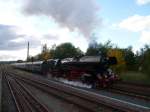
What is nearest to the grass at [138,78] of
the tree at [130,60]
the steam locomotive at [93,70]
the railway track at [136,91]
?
the steam locomotive at [93,70]

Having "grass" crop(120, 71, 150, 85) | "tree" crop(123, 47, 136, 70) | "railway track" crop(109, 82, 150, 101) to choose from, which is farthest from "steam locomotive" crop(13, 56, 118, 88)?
"tree" crop(123, 47, 136, 70)

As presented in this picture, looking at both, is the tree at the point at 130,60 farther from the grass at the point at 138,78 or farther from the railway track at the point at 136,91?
the railway track at the point at 136,91

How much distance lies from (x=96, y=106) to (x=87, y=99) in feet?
9.15

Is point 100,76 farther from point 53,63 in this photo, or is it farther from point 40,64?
point 40,64

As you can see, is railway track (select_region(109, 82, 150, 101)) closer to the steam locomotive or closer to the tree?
the steam locomotive

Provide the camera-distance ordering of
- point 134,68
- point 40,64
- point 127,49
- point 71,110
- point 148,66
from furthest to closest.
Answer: point 127,49 < point 134,68 < point 40,64 < point 148,66 < point 71,110

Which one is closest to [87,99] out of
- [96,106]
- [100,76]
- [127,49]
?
[96,106]

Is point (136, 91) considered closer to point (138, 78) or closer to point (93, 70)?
point (93, 70)

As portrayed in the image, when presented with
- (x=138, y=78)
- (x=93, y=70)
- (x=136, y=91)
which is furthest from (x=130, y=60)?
(x=136, y=91)

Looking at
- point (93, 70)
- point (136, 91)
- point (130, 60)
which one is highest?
point (130, 60)

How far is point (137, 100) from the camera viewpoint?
2033 cm

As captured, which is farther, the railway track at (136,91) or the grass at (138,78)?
the grass at (138,78)

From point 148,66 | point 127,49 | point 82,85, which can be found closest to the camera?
point 82,85

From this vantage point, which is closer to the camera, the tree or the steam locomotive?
the steam locomotive
